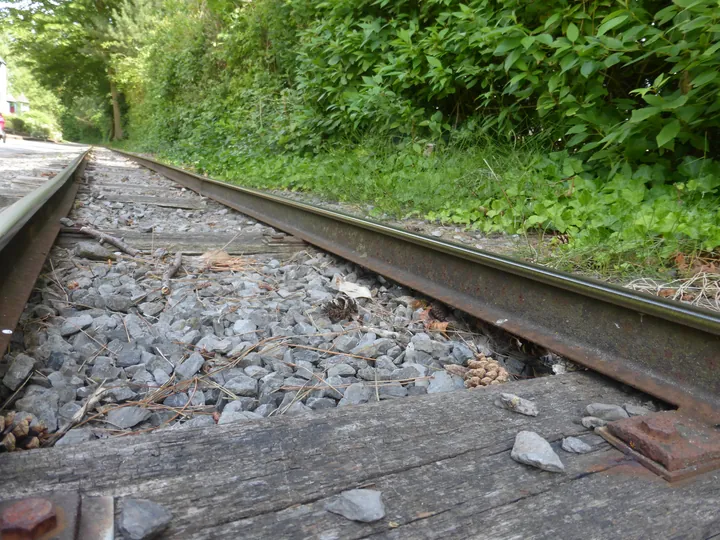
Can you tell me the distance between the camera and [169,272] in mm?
2623

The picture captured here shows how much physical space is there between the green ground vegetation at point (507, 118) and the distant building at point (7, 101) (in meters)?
47.5

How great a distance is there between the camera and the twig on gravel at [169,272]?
94.3 inches

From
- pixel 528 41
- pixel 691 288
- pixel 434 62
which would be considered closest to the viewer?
pixel 691 288

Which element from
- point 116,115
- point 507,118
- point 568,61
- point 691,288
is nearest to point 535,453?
point 691,288

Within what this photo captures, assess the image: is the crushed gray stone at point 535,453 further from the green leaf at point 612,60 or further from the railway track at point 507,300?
the green leaf at point 612,60

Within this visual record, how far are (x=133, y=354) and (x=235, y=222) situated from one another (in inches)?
112

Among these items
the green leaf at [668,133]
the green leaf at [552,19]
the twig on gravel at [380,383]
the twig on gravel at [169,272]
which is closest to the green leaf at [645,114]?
the green leaf at [668,133]

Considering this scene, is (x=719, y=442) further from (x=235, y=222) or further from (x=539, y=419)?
(x=235, y=222)

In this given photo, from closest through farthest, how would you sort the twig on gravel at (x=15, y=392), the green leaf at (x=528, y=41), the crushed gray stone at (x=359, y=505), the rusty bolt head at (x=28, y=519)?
the rusty bolt head at (x=28, y=519) → the crushed gray stone at (x=359, y=505) → the twig on gravel at (x=15, y=392) → the green leaf at (x=528, y=41)

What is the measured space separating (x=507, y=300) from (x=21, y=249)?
223cm

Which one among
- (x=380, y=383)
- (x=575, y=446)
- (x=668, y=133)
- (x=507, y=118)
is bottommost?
(x=380, y=383)

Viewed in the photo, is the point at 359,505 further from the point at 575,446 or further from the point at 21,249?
the point at 21,249

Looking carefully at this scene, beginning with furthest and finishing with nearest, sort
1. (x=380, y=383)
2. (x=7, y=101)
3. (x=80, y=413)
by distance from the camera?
(x=7, y=101)
(x=380, y=383)
(x=80, y=413)

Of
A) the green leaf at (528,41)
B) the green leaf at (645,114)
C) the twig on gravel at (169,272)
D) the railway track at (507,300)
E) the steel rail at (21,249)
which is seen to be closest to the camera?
the railway track at (507,300)
